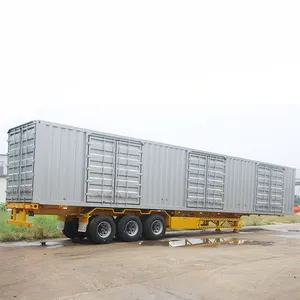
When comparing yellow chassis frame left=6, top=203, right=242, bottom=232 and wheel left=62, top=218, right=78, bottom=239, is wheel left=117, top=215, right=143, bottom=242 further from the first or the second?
wheel left=62, top=218, right=78, bottom=239

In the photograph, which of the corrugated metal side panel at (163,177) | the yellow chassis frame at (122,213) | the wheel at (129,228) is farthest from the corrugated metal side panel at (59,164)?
the corrugated metal side panel at (163,177)

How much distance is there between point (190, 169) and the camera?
1560cm

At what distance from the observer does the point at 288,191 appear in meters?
20.5

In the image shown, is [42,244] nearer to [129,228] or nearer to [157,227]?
[129,228]

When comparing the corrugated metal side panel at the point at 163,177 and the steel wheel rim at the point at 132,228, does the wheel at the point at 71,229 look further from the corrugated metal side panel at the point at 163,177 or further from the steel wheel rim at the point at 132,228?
the corrugated metal side panel at the point at 163,177

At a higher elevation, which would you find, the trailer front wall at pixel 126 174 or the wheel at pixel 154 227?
the trailer front wall at pixel 126 174

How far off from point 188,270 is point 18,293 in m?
3.35

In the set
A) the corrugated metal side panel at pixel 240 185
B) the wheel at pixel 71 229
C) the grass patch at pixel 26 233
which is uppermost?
the corrugated metal side panel at pixel 240 185

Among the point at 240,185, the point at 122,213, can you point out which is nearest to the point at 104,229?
the point at 122,213

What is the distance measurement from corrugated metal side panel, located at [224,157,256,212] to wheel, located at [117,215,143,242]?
15.8 feet

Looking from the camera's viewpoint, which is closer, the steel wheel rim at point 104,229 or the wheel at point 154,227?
the steel wheel rim at point 104,229

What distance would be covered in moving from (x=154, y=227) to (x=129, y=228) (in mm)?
1150

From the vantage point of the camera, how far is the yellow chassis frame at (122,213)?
1205 centimetres

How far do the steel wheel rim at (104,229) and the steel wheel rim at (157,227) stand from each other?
1.93 metres
